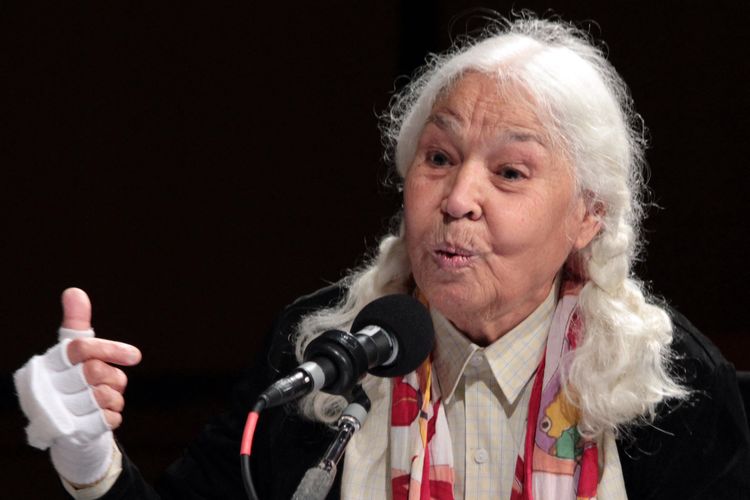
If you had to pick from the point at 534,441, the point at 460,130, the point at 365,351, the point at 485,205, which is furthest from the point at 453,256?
the point at 365,351

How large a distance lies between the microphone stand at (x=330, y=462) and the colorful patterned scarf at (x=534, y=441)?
452mm

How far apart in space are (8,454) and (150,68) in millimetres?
1256

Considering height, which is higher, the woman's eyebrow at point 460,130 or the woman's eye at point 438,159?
the woman's eyebrow at point 460,130

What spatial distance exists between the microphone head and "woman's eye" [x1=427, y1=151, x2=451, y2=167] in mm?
428

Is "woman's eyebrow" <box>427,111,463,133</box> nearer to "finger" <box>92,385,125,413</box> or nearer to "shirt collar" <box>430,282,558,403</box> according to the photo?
"shirt collar" <box>430,282,558,403</box>

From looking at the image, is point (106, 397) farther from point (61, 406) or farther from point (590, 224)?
point (590, 224)

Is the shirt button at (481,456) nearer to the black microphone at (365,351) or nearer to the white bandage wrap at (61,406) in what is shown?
the black microphone at (365,351)

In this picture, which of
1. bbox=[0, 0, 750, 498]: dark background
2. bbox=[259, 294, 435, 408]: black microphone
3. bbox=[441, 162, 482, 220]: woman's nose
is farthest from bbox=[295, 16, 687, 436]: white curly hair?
bbox=[0, 0, 750, 498]: dark background

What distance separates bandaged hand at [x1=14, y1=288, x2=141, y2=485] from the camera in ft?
4.59

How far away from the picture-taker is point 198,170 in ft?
11.6

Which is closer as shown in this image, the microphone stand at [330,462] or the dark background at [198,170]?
the microphone stand at [330,462]

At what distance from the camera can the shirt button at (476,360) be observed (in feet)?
5.89

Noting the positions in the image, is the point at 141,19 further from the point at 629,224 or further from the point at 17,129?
the point at 629,224

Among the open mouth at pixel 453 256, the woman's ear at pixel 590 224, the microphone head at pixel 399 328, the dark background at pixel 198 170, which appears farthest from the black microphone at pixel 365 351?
the dark background at pixel 198 170
